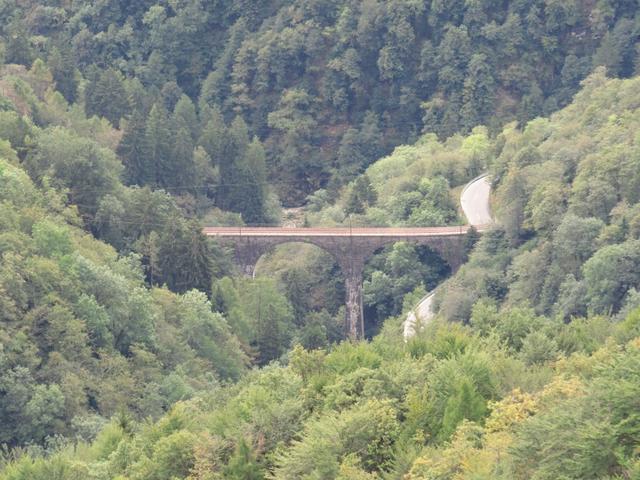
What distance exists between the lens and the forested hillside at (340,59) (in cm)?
14438

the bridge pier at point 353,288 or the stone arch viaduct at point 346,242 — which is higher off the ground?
the stone arch viaduct at point 346,242

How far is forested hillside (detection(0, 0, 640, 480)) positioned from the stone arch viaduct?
0.97 meters

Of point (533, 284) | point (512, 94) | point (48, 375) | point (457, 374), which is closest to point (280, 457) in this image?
point (457, 374)

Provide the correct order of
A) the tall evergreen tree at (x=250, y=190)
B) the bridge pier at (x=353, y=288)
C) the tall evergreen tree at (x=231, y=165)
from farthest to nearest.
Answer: the tall evergreen tree at (x=250, y=190), the tall evergreen tree at (x=231, y=165), the bridge pier at (x=353, y=288)

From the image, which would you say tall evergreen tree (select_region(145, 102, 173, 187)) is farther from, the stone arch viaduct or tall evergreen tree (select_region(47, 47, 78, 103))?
tall evergreen tree (select_region(47, 47, 78, 103))

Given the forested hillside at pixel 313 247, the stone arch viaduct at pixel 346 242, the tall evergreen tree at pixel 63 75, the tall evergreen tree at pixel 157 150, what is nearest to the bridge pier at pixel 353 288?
the stone arch viaduct at pixel 346 242

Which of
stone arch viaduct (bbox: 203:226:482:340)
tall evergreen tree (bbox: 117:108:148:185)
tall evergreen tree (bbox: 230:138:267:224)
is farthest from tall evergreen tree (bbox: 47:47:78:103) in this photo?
stone arch viaduct (bbox: 203:226:482:340)

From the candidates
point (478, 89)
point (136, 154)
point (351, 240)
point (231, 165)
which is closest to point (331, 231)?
point (351, 240)

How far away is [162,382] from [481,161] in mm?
45653

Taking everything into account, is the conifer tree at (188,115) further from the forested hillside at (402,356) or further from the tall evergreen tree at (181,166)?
the forested hillside at (402,356)

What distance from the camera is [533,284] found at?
307 feet

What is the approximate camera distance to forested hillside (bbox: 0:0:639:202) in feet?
474

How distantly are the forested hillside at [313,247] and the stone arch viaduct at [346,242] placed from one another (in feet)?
3.18

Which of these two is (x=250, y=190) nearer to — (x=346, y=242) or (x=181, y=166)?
(x=181, y=166)
